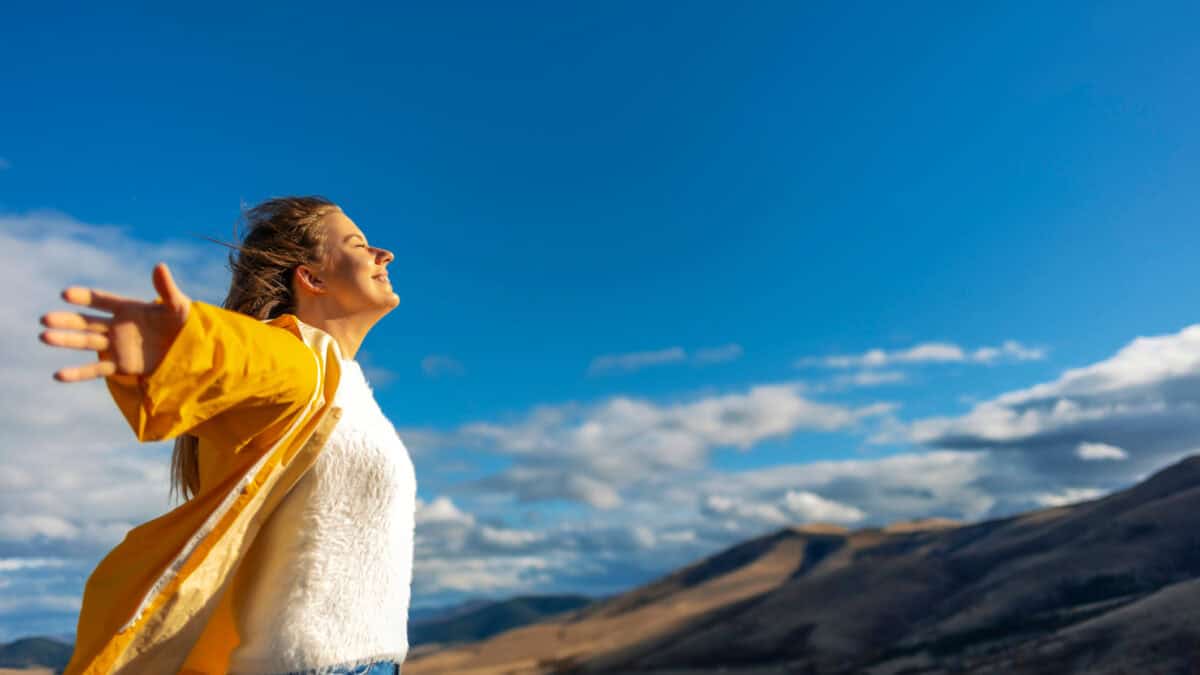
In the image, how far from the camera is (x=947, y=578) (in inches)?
2052

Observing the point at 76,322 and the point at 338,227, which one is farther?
the point at 338,227

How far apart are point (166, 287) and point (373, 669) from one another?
1.09m

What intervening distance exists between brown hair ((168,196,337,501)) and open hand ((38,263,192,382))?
3.07 ft

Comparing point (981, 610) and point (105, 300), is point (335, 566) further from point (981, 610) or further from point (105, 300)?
point (981, 610)

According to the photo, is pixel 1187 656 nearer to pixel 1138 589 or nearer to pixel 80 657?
pixel 1138 589

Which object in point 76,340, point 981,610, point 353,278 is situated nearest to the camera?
point 76,340

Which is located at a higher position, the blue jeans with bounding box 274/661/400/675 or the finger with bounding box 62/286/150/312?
the finger with bounding box 62/286/150/312

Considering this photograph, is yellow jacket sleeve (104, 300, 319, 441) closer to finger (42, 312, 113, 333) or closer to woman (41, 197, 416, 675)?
woman (41, 197, 416, 675)

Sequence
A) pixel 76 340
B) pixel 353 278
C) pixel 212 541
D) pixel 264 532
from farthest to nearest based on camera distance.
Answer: pixel 353 278 < pixel 264 532 < pixel 212 541 < pixel 76 340

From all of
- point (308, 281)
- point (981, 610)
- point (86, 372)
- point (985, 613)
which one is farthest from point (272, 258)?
point (981, 610)

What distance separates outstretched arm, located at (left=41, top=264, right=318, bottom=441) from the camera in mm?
1685

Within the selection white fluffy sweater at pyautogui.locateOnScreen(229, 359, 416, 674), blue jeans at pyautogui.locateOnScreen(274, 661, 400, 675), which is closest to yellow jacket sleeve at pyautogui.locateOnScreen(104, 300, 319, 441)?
white fluffy sweater at pyautogui.locateOnScreen(229, 359, 416, 674)

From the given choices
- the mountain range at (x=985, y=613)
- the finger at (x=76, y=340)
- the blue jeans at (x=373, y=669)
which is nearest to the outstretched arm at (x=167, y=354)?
the finger at (x=76, y=340)

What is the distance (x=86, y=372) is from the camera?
165 cm
